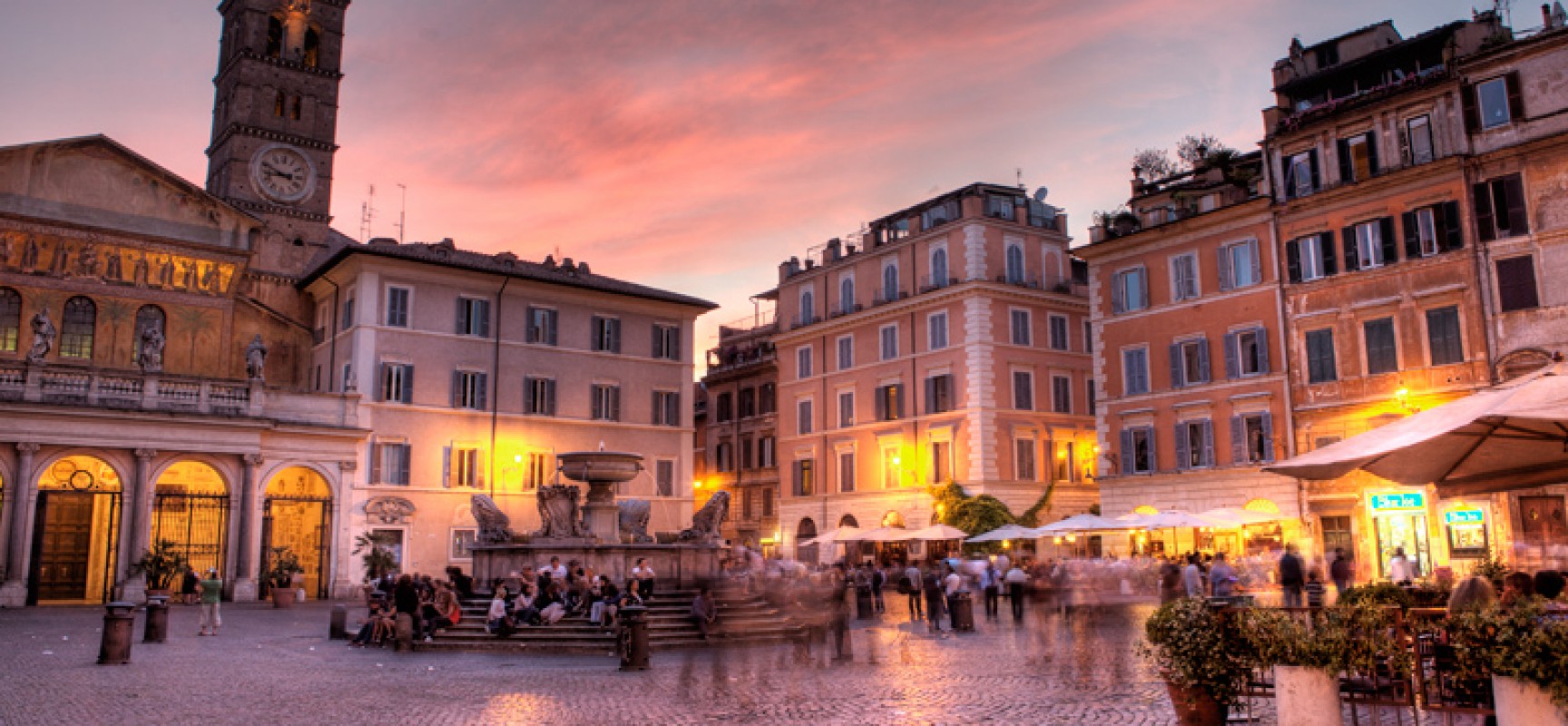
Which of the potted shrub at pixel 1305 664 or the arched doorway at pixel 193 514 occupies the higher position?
the arched doorway at pixel 193 514

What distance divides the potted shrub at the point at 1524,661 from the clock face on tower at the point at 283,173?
53.6 m

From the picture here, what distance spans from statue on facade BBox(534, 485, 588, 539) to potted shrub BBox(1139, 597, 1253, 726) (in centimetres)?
1530

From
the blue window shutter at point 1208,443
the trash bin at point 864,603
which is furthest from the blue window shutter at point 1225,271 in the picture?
the trash bin at point 864,603

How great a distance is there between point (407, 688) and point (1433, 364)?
93.2 feet

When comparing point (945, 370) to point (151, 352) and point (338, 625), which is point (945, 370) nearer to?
point (151, 352)

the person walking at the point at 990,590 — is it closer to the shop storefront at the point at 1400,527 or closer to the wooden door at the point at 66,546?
the shop storefront at the point at 1400,527

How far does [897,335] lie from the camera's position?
160 feet

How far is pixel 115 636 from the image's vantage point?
15.9 m

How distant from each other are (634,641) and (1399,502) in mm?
24383

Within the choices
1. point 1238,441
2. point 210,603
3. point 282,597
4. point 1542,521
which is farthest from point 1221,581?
point 282,597

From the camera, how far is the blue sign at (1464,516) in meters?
30.1

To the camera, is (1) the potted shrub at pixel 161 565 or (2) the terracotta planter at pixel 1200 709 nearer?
(2) the terracotta planter at pixel 1200 709

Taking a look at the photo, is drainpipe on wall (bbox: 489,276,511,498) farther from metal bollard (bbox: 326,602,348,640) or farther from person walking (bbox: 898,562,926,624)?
metal bollard (bbox: 326,602,348,640)

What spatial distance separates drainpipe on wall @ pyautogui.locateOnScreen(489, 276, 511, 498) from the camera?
137ft
